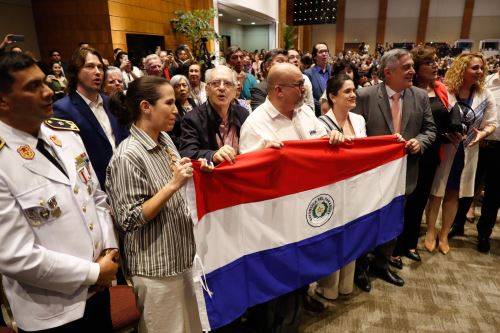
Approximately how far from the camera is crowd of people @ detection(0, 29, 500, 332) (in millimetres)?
1063

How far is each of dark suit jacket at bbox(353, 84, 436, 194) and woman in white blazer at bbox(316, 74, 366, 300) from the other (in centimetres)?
17

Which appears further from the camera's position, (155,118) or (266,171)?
(266,171)

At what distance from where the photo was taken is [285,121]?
196cm

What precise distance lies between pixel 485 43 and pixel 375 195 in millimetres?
20100

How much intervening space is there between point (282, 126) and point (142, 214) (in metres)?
0.99

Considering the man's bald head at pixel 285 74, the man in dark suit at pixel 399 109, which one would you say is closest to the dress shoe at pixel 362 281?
the man in dark suit at pixel 399 109

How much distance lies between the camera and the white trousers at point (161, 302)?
145 centimetres

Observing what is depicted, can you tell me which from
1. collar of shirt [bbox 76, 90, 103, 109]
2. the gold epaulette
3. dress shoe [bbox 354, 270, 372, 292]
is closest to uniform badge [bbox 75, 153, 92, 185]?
the gold epaulette

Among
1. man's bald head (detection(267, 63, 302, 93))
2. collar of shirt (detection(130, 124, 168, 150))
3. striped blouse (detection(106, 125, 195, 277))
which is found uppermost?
man's bald head (detection(267, 63, 302, 93))

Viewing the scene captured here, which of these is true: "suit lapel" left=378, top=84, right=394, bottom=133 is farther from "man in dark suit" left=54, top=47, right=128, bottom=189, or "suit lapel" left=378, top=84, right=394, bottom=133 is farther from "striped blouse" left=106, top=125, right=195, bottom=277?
"man in dark suit" left=54, top=47, right=128, bottom=189

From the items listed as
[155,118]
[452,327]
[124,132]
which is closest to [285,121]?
[155,118]

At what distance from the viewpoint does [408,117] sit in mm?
2496

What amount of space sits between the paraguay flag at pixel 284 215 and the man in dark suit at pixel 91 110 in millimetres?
1016

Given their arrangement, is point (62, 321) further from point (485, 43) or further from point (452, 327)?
point (485, 43)
